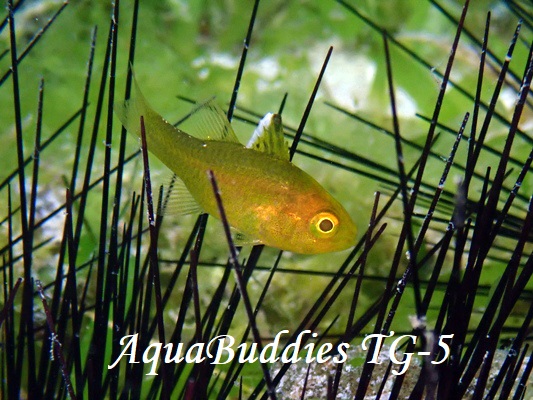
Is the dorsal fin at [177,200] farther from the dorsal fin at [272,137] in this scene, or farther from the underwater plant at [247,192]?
the dorsal fin at [272,137]

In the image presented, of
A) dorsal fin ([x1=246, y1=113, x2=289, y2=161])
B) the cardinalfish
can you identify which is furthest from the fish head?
dorsal fin ([x1=246, y1=113, x2=289, y2=161])

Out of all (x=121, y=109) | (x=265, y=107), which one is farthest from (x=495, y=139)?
(x=121, y=109)

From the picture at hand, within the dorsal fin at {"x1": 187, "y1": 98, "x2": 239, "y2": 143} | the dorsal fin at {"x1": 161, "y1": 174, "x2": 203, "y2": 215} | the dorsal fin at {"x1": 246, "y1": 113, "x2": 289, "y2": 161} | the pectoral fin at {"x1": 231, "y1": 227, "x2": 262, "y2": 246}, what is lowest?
the pectoral fin at {"x1": 231, "y1": 227, "x2": 262, "y2": 246}

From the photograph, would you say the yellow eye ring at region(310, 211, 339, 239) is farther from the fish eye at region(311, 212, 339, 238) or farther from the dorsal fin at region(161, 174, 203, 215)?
the dorsal fin at region(161, 174, 203, 215)

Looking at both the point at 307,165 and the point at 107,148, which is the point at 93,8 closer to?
the point at 307,165

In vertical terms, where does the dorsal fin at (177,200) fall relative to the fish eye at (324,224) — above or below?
above

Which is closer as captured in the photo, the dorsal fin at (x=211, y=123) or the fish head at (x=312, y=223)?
the fish head at (x=312, y=223)

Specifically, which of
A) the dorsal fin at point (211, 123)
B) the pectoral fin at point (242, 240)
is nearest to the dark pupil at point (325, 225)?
the pectoral fin at point (242, 240)
